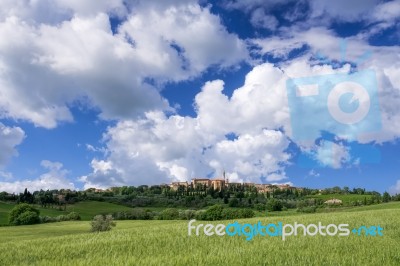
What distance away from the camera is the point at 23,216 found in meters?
123

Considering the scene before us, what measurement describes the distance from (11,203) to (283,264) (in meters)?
199

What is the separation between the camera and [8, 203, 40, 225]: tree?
12300 centimetres

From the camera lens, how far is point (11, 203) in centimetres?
18850

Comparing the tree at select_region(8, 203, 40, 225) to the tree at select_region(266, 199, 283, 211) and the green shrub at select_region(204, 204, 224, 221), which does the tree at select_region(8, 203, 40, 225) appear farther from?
the tree at select_region(266, 199, 283, 211)

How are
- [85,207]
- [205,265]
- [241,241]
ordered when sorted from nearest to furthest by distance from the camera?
[205,265]
[241,241]
[85,207]

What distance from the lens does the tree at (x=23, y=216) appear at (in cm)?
12300

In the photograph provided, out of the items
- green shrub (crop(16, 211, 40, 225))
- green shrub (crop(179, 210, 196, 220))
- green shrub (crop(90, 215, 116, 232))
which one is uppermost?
green shrub (crop(179, 210, 196, 220))

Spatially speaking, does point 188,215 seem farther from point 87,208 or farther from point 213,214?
point 87,208

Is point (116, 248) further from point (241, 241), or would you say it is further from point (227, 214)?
point (227, 214)

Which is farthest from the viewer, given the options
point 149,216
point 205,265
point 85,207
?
point 85,207

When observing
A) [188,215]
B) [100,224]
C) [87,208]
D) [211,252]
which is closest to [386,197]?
[188,215]

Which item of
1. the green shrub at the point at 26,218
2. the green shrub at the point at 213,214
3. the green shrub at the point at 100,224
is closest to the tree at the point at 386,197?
the green shrub at the point at 213,214

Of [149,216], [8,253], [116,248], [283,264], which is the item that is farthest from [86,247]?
[149,216]

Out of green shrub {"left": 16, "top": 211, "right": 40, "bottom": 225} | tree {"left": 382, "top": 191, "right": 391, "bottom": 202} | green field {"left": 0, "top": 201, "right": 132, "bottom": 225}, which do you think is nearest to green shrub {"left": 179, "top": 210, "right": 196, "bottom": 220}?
green shrub {"left": 16, "top": 211, "right": 40, "bottom": 225}
